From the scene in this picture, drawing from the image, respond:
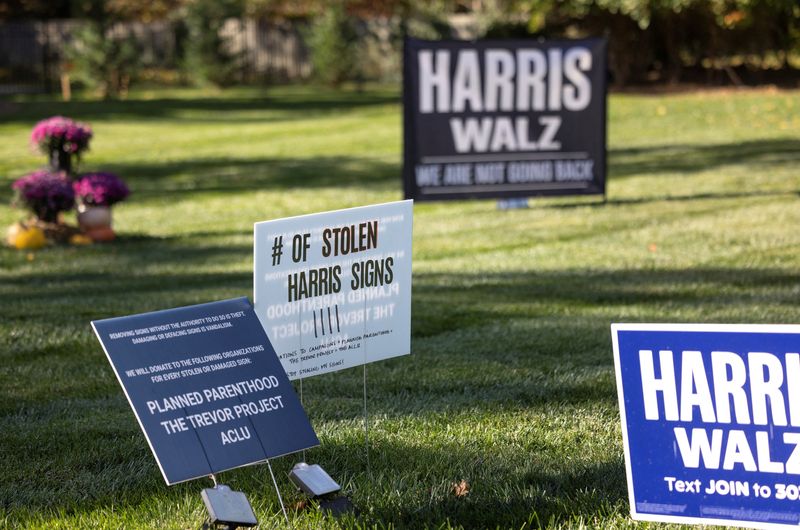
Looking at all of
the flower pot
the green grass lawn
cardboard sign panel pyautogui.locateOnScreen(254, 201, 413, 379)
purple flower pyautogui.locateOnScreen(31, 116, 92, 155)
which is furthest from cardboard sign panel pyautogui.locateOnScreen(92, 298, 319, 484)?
purple flower pyautogui.locateOnScreen(31, 116, 92, 155)

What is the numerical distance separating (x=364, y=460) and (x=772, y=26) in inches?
1116

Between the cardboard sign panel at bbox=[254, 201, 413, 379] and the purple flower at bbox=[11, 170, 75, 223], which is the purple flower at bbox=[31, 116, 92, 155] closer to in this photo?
the purple flower at bbox=[11, 170, 75, 223]

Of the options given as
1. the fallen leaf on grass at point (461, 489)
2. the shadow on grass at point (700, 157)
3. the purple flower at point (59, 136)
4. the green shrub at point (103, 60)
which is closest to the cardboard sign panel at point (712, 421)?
the fallen leaf on grass at point (461, 489)

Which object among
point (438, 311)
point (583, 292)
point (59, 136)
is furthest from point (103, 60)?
point (438, 311)

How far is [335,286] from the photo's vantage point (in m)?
4.16

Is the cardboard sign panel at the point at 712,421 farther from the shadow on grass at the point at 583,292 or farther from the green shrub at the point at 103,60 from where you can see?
the green shrub at the point at 103,60

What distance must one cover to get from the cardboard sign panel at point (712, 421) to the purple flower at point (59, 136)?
9.84 meters

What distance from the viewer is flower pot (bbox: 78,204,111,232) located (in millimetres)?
11602

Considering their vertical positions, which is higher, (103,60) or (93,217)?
(103,60)

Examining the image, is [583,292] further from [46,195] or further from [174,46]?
[174,46]

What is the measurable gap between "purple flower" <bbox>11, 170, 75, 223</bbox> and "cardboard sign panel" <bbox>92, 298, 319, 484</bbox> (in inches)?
320

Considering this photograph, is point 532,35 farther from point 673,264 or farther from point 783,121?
point 673,264

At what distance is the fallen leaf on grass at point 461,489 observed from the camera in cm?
404

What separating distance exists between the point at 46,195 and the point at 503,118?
15.9 feet
